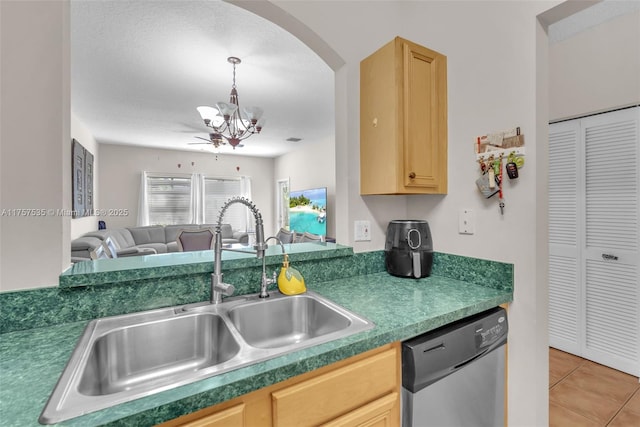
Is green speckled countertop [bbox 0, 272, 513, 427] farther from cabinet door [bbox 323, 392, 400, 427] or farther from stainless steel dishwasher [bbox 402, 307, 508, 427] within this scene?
cabinet door [bbox 323, 392, 400, 427]

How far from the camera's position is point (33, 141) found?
0.92 metres

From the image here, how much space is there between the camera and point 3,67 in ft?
2.89

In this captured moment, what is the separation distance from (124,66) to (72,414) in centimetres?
314

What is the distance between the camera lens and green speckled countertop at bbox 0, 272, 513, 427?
1.86 feet

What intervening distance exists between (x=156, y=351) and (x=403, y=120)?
1303 millimetres

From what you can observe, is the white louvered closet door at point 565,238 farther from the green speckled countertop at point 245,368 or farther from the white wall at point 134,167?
the white wall at point 134,167

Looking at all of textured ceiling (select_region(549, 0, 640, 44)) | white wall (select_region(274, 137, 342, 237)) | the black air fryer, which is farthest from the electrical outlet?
white wall (select_region(274, 137, 342, 237))

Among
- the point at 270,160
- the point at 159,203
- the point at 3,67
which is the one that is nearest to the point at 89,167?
the point at 159,203

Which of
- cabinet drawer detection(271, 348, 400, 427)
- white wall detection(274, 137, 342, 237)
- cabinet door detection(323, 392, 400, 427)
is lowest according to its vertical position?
cabinet door detection(323, 392, 400, 427)

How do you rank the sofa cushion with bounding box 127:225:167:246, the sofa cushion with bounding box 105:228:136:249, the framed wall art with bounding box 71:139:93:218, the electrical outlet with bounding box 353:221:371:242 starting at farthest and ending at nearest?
the sofa cushion with bounding box 127:225:167:246 → the sofa cushion with bounding box 105:228:136:249 → the framed wall art with bounding box 71:139:93:218 → the electrical outlet with bounding box 353:221:371:242

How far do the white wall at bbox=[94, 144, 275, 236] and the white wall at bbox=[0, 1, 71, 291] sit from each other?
238 inches

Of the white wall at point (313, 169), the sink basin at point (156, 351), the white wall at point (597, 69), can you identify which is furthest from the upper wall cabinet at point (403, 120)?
the white wall at point (313, 169)

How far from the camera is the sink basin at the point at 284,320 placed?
1.11 meters

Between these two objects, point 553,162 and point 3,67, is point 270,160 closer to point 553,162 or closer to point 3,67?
point 553,162
